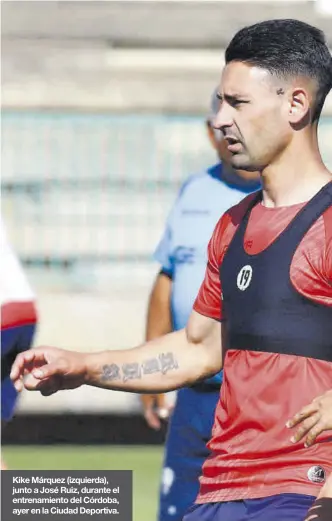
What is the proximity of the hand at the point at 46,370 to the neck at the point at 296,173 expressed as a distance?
29.9 inches

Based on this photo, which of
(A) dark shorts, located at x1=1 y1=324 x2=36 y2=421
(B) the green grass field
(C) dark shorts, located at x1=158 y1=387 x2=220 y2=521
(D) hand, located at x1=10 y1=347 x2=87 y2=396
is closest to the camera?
(D) hand, located at x1=10 y1=347 x2=87 y2=396

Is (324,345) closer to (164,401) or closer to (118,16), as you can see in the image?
(164,401)

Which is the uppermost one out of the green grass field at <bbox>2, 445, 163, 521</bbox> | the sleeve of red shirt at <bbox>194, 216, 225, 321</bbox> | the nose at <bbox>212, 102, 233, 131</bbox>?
the nose at <bbox>212, 102, 233, 131</bbox>

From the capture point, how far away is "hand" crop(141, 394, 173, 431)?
7.39 m

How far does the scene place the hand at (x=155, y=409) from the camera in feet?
24.3

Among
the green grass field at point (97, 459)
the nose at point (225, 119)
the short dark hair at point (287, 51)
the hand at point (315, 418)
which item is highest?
the short dark hair at point (287, 51)

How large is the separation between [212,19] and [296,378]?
12195 millimetres

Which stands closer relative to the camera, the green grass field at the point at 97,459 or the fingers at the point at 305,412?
the fingers at the point at 305,412

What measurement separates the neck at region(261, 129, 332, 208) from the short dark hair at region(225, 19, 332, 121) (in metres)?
0.10

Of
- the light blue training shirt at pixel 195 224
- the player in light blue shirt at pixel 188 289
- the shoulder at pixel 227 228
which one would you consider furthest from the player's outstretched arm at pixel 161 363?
the light blue training shirt at pixel 195 224

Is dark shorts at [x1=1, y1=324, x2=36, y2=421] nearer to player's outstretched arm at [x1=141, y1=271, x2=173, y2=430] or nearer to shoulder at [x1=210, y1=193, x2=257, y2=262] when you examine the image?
shoulder at [x1=210, y1=193, x2=257, y2=262]

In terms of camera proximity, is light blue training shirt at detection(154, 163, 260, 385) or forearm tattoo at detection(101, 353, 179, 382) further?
light blue training shirt at detection(154, 163, 260, 385)

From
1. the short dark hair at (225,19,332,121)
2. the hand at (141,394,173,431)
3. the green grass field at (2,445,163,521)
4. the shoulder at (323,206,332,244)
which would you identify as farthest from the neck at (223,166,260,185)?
the green grass field at (2,445,163,521)

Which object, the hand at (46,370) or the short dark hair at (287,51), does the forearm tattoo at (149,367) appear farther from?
the short dark hair at (287,51)
